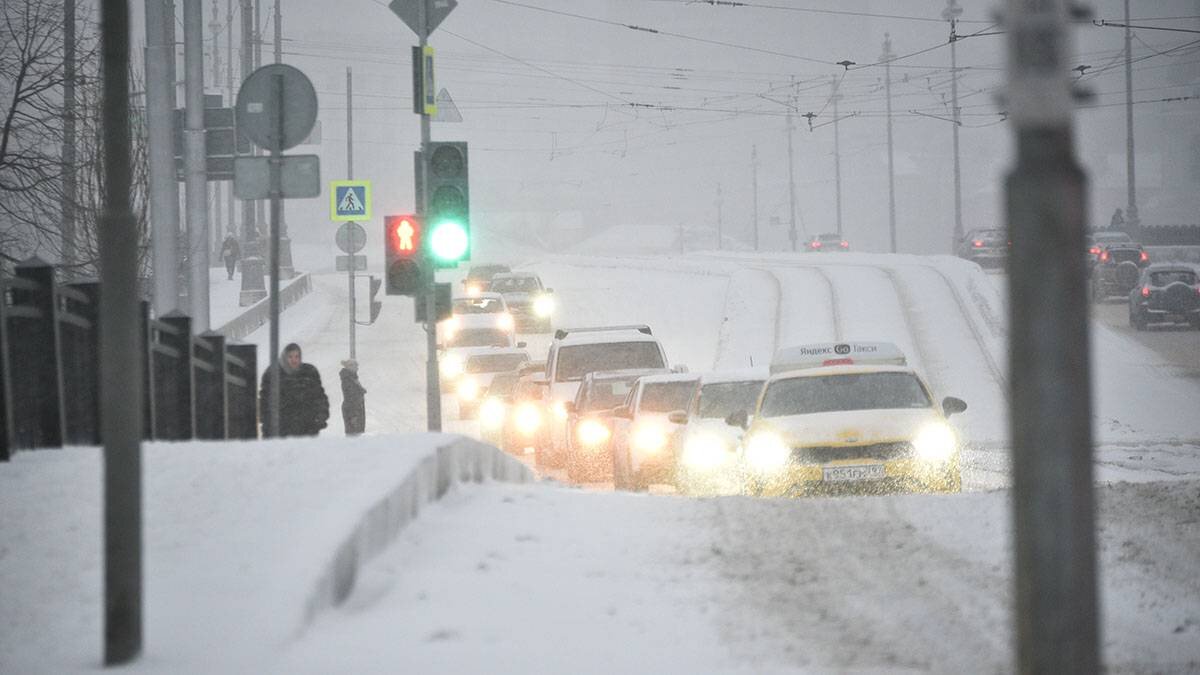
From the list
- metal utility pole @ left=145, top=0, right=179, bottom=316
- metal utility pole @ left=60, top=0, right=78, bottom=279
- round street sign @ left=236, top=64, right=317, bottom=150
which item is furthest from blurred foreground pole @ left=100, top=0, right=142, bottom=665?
metal utility pole @ left=60, top=0, right=78, bottom=279

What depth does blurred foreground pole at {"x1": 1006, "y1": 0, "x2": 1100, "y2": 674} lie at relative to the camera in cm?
354

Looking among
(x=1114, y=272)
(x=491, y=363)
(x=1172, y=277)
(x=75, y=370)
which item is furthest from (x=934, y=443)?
(x=1114, y=272)

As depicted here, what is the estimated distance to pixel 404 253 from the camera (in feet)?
51.3

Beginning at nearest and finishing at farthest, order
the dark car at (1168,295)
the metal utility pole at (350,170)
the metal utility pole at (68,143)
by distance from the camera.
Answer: the metal utility pole at (68,143), the metal utility pole at (350,170), the dark car at (1168,295)

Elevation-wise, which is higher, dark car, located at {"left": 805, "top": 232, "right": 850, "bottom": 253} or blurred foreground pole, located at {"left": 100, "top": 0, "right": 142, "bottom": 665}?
dark car, located at {"left": 805, "top": 232, "right": 850, "bottom": 253}

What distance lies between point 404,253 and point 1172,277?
3307cm

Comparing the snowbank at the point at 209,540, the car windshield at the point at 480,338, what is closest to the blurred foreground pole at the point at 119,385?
the snowbank at the point at 209,540

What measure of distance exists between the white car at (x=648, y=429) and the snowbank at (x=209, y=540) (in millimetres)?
8528

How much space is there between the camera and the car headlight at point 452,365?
36.7 metres

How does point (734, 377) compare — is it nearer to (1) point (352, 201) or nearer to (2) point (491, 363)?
(1) point (352, 201)

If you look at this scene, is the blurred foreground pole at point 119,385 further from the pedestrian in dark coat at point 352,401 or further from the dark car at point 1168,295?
the dark car at point 1168,295

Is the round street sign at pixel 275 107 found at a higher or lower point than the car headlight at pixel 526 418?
higher

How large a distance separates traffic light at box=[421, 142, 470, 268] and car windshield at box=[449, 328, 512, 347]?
21.6 meters

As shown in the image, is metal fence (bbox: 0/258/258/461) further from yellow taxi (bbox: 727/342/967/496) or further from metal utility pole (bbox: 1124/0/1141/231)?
metal utility pole (bbox: 1124/0/1141/231)
